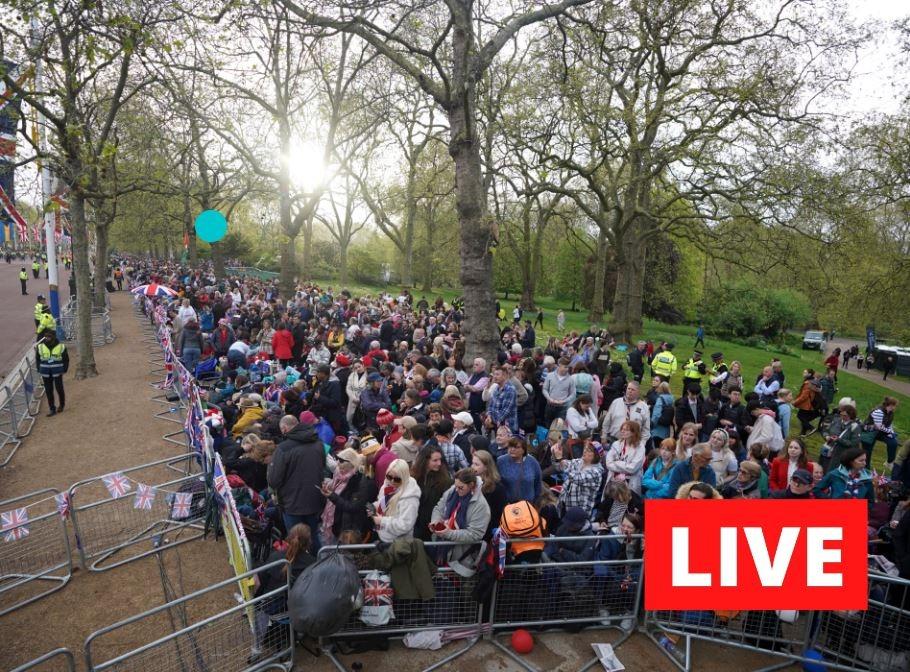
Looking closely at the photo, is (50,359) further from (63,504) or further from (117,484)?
(63,504)

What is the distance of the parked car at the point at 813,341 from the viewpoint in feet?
116

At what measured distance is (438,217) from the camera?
125 ft

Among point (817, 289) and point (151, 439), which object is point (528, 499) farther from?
point (817, 289)

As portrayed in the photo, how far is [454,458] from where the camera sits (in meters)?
6.04

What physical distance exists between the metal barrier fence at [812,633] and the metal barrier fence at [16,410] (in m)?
10.1

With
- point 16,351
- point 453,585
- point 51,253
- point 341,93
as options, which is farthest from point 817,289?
point 16,351

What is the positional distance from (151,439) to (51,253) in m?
10.9

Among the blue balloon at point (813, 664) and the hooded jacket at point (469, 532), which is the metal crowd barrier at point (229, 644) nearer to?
the hooded jacket at point (469, 532)

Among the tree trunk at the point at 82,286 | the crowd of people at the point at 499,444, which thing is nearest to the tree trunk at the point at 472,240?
the crowd of people at the point at 499,444

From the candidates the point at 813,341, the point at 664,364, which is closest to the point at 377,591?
the point at 664,364

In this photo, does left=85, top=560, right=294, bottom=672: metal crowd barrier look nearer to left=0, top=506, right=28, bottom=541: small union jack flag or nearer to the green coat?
the green coat

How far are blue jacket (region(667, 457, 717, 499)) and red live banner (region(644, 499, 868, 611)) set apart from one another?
70 cm

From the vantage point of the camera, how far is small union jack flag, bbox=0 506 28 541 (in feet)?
17.6

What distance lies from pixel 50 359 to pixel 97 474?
3731mm
